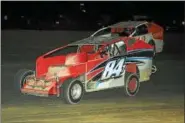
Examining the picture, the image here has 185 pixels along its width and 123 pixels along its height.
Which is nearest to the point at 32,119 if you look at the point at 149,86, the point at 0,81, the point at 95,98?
the point at 95,98

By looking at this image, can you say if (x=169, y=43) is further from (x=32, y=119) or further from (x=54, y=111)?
(x=32, y=119)

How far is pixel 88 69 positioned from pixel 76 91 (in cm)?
47

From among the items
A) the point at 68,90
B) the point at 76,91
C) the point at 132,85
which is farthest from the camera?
the point at 132,85

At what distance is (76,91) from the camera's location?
7785 millimetres

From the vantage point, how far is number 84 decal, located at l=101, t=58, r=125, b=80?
7988 millimetres

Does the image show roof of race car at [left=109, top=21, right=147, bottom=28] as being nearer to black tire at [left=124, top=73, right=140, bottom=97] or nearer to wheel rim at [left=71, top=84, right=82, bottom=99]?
black tire at [left=124, top=73, right=140, bottom=97]

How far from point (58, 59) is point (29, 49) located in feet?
6.93

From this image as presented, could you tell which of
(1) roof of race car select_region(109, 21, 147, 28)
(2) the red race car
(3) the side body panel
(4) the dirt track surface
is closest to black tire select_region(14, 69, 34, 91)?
(2) the red race car

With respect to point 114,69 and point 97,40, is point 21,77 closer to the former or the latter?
point 97,40

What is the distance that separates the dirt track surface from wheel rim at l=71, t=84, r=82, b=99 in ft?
0.56

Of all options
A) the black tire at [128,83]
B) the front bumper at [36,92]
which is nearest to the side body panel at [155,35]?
the black tire at [128,83]

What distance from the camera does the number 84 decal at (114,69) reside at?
7988mm

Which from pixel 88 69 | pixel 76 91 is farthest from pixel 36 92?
pixel 88 69

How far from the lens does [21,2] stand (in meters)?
8.29
